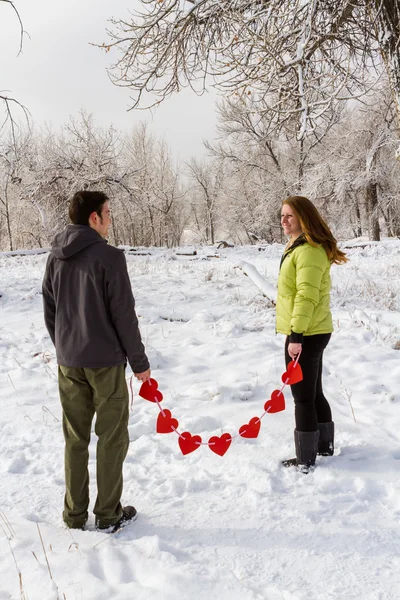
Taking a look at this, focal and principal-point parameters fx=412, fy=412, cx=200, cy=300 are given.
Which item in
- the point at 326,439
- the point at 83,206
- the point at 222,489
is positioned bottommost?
the point at 222,489

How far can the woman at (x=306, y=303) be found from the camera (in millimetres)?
2922

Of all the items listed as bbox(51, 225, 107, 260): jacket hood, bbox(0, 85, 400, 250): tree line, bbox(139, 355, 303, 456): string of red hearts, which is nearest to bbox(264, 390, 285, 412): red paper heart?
bbox(139, 355, 303, 456): string of red hearts

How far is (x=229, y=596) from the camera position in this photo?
1955 mm

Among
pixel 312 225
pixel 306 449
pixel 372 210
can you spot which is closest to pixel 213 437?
pixel 306 449

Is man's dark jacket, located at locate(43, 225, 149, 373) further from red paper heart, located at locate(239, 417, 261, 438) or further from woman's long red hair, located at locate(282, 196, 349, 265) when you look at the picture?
woman's long red hair, located at locate(282, 196, 349, 265)

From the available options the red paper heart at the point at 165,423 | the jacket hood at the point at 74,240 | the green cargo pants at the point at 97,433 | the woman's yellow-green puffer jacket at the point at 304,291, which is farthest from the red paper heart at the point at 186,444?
the jacket hood at the point at 74,240

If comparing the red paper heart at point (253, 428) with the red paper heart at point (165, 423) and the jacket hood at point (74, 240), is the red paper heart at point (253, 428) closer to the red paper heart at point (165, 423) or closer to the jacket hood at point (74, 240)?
the red paper heart at point (165, 423)

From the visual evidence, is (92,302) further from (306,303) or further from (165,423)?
(306,303)

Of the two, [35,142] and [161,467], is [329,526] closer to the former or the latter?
[161,467]

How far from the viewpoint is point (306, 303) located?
2896mm

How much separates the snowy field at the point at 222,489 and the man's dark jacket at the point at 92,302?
40.3 inches

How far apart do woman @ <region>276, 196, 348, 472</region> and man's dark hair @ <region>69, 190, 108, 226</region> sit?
1.40 meters

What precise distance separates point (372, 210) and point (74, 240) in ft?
82.9

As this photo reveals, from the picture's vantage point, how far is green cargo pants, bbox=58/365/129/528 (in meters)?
2.48
